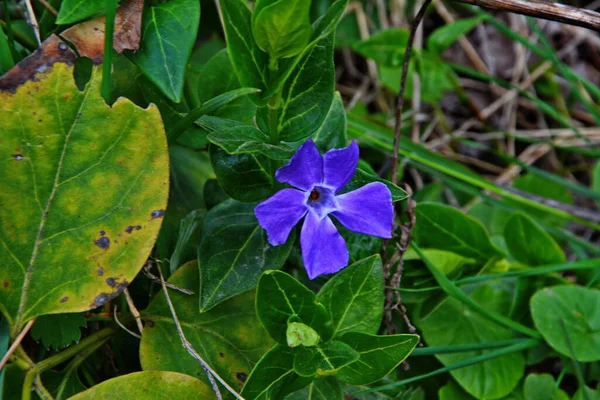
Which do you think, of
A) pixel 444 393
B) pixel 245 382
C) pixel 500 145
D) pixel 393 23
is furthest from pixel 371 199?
pixel 393 23

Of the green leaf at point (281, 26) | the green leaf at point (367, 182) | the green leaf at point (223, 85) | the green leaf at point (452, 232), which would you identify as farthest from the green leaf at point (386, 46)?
the green leaf at point (281, 26)

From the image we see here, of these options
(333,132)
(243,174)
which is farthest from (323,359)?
(333,132)

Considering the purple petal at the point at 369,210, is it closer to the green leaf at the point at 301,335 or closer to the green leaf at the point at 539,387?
Result: the green leaf at the point at 301,335

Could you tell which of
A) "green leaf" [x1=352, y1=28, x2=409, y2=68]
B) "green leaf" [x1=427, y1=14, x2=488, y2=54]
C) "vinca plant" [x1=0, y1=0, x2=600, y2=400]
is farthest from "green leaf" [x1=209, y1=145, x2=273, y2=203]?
"green leaf" [x1=427, y1=14, x2=488, y2=54]

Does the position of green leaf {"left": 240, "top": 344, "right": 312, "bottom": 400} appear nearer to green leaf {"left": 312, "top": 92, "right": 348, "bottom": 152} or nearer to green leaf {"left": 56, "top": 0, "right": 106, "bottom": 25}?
green leaf {"left": 312, "top": 92, "right": 348, "bottom": 152}

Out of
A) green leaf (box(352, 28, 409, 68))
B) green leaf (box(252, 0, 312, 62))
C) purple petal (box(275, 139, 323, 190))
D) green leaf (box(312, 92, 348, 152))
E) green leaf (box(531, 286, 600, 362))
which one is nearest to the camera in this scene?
green leaf (box(252, 0, 312, 62))

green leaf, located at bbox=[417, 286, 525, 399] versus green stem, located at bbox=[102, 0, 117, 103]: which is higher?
green stem, located at bbox=[102, 0, 117, 103]

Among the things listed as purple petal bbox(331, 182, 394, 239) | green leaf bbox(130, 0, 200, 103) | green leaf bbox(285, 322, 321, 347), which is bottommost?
green leaf bbox(285, 322, 321, 347)

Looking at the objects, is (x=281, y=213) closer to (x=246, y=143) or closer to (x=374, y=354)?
(x=246, y=143)
